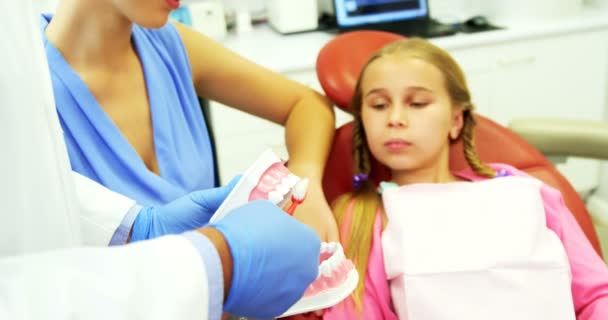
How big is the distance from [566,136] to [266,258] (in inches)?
42.7

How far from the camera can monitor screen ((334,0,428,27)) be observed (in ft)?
7.52

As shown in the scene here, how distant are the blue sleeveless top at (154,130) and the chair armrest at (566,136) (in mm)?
851

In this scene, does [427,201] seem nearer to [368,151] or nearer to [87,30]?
[368,151]

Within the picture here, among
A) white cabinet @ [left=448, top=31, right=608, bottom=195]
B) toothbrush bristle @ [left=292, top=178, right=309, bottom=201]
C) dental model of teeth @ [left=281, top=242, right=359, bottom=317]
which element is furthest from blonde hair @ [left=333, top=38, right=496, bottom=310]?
white cabinet @ [left=448, top=31, right=608, bottom=195]

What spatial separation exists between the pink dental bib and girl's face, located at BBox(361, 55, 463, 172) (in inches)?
4.2

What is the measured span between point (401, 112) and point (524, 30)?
122 centimetres

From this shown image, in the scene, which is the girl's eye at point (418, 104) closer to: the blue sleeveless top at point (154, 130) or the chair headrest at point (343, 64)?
the chair headrest at point (343, 64)

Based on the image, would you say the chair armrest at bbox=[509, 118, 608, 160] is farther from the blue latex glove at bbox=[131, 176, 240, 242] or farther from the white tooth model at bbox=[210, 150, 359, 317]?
the blue latex glove at bbox=[131, 176, 240, 242]

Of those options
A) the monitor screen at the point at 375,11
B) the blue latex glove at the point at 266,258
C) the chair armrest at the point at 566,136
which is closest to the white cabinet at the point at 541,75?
the monitor screen at the point at 375,11

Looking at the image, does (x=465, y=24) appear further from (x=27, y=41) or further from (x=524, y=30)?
(x=27, y=41)

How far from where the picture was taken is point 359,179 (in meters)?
1.35

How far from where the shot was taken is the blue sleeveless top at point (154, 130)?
98 centimetres

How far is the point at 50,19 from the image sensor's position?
3.48 ft

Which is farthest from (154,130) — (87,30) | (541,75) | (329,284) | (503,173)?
(541,75)
